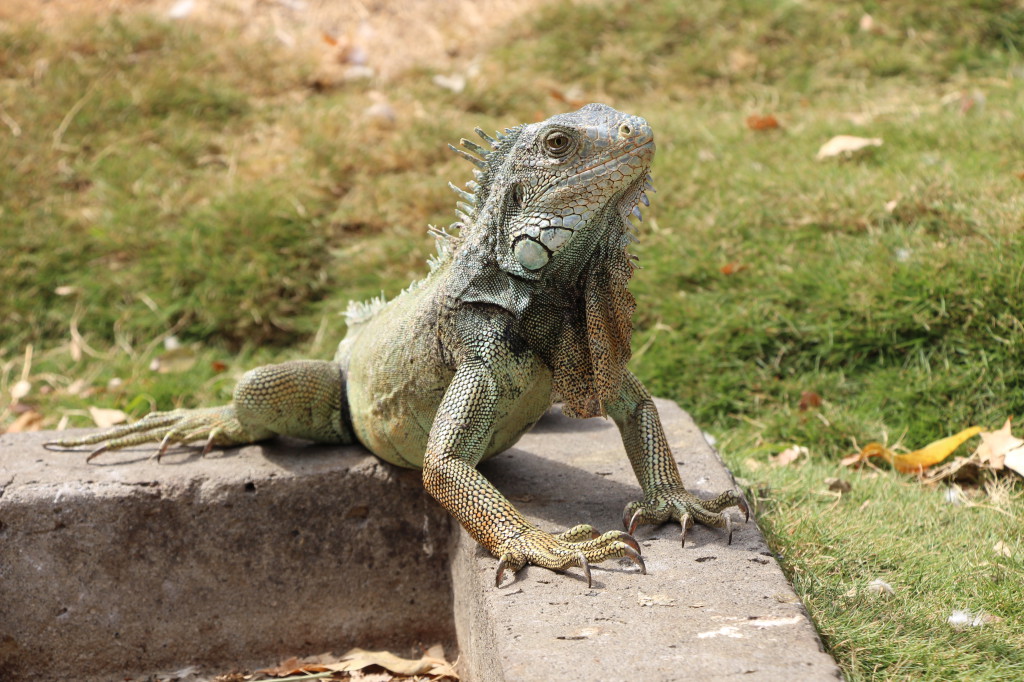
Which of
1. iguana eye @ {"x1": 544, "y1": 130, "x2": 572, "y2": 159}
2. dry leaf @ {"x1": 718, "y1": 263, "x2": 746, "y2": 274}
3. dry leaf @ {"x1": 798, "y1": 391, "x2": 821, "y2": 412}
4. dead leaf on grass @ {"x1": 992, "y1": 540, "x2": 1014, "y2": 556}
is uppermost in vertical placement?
iguana eye @ {"x1": 544, "y1": 130, "x2": 572, "y2": 159}

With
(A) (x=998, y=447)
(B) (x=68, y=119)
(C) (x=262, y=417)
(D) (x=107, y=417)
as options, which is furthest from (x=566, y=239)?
(B) (x=68, y=119)

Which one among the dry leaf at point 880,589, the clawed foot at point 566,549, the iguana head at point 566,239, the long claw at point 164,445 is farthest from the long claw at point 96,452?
the dry leaf at point 880,589

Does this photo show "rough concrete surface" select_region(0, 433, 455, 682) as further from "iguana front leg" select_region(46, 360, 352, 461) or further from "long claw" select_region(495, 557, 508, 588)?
"long claw" select_region(495, 557, 508, 588)

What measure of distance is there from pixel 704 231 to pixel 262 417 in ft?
10.3

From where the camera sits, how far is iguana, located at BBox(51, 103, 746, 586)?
313 cm

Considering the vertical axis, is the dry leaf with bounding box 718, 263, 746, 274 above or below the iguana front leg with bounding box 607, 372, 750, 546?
below

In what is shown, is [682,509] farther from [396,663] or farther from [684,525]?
[396,663]

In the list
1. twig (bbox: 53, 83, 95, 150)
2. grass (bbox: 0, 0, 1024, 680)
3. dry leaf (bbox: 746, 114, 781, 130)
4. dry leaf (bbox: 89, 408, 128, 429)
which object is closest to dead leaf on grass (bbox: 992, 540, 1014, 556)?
grass (bbox: 0, 0, 1024, 680)

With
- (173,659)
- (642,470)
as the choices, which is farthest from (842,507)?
(173,659)

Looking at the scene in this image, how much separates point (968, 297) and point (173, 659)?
4.10 m

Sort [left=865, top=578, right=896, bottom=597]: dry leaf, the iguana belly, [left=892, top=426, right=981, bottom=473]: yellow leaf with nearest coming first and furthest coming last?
the iguana belly
[left=865, top=578, right=896, bottom=597]: dry leaf
[left=892, top=426, right=981, bottom=473]: yellow leaf

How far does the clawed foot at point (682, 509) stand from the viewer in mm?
3391

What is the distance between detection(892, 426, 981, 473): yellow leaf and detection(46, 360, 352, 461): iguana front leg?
2.64 metres

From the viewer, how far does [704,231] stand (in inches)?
244
